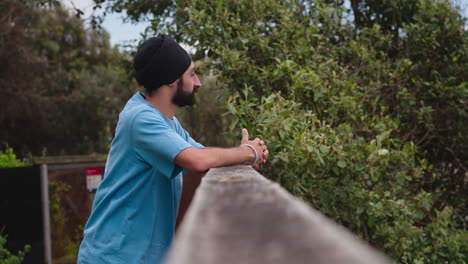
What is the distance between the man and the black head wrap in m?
0.15

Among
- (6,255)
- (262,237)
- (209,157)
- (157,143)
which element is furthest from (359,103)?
(6,255)

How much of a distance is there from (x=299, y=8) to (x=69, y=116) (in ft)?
68.9

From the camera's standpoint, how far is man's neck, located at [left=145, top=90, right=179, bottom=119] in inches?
102

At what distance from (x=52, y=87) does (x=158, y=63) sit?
22312 mm

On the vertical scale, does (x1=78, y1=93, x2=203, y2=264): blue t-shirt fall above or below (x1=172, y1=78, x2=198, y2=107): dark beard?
below

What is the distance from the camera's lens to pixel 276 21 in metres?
4.91

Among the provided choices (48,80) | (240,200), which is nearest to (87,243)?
(240,200)

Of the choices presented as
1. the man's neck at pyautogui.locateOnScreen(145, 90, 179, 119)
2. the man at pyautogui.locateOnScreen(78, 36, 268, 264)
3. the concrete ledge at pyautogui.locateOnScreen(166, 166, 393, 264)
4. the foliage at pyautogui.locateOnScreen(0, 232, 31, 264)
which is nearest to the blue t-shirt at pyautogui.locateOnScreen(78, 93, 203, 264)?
the man at pyautogui.locateOnScreen(78, 36, 268, 264)

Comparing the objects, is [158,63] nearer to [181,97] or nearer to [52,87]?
[181,97]

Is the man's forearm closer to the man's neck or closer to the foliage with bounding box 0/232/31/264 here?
the man's neck

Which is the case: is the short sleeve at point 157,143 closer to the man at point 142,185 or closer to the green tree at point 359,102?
the man at point 142,185

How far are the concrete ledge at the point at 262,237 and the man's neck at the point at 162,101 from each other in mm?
1813

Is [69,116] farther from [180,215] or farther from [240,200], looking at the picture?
[240,200]

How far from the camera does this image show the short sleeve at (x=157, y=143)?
214 cm
